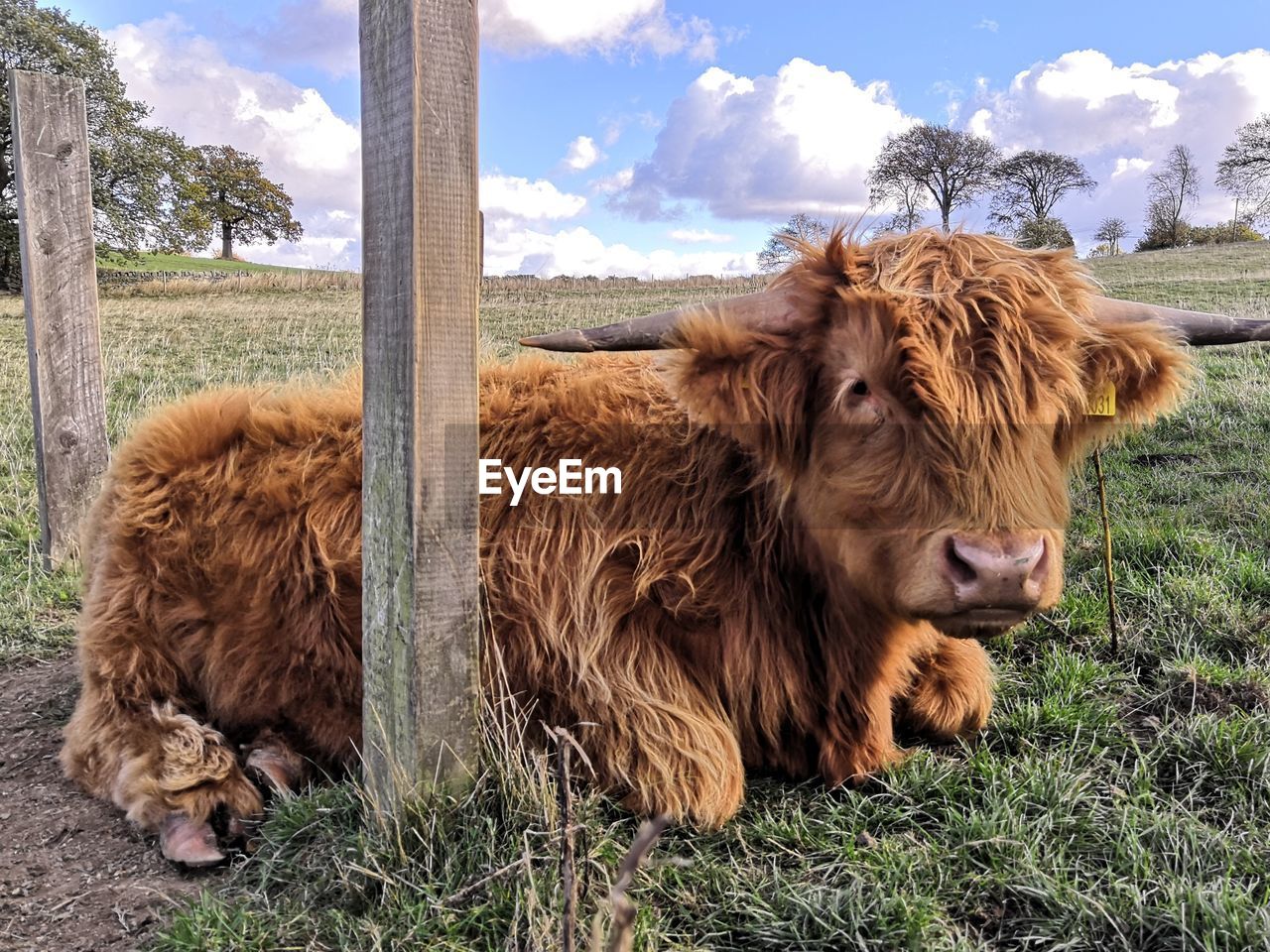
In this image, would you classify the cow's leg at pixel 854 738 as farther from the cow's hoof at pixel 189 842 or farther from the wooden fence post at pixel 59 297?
the wooden fence post at pixel 59 297

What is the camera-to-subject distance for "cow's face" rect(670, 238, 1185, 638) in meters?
2.08

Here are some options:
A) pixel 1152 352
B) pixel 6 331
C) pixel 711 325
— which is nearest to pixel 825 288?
pixel 711 325

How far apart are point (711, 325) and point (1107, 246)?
174ft

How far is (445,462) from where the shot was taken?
218 cm

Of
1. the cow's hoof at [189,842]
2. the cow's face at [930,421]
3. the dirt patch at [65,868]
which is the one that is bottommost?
the dirt patch at [65,868]

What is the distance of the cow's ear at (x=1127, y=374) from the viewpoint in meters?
2.54

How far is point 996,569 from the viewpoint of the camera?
6.50ft

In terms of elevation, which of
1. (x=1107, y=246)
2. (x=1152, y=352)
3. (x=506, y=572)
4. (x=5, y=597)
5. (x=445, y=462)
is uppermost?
(x=1107, y=246)

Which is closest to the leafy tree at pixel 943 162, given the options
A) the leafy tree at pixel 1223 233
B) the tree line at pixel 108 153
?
the leafy tree at pixel 1223 233

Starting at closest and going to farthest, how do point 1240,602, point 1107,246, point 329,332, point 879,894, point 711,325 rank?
point 879,894, point 711,325, point 1240,602, point 329,332, point 1107,246

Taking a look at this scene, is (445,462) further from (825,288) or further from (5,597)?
(5,597)

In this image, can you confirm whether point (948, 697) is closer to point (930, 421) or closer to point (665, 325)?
point (930, 421)

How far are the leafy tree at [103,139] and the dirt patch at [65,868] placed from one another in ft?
93.5

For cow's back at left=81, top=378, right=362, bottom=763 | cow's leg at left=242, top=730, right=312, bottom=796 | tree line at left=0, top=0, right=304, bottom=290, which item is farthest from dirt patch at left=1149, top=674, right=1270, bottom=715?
tree line at left=0, top=0, right=304, bottom=290
